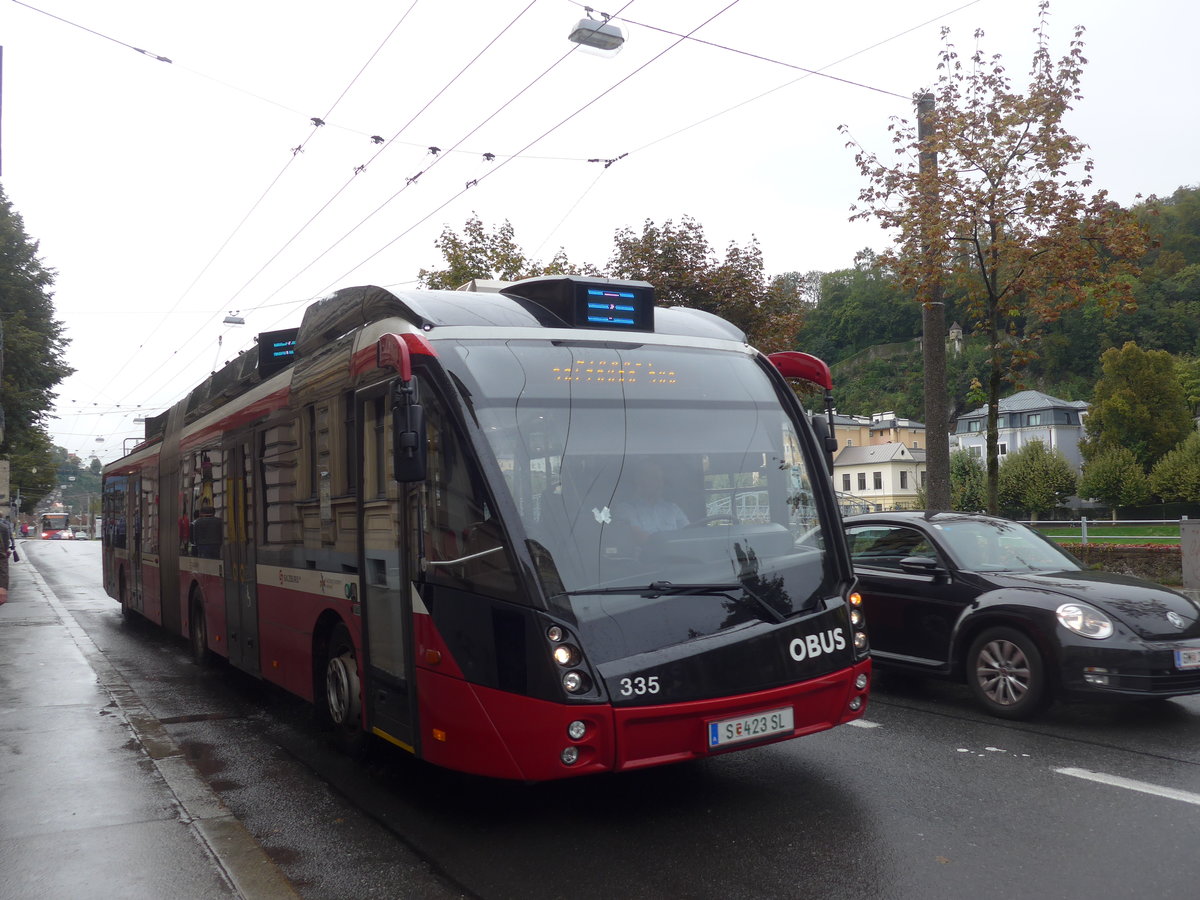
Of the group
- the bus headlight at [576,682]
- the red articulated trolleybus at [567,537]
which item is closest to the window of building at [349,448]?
the red articulated trolleybus at [567,537]

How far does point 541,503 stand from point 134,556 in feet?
39.5

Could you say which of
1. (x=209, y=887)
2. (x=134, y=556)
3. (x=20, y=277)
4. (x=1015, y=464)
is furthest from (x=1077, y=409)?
(x=209, y=887)

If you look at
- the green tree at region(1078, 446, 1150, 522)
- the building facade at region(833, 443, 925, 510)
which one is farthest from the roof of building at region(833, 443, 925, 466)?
the green tree at region(1078, 446, 1150, 522)

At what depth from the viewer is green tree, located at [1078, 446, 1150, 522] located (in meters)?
84.9

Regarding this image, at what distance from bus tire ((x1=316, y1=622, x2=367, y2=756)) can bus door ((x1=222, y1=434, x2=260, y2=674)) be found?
6.74 ft

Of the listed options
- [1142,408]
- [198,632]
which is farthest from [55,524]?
[198,632]

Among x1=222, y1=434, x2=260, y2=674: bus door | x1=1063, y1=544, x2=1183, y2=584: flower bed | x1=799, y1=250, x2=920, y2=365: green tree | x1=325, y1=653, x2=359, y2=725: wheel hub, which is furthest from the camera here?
x1=799, y1=250, x2=920, y2=365: green tree

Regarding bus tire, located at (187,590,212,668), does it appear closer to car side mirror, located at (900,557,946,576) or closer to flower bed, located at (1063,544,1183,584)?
car side mirror, located at (900,557,946,576)

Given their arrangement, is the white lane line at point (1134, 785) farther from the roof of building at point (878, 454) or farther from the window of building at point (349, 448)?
the roof of building at point (878, 454)

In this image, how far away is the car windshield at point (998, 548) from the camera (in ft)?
27.1

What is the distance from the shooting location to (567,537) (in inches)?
204

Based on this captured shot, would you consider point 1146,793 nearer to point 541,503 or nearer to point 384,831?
point 541,503

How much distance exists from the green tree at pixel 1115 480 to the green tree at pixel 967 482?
9677 millimetres

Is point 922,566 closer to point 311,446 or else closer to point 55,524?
point 311,446
